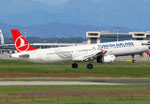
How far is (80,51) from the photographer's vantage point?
274 ft

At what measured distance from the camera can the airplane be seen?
260ft

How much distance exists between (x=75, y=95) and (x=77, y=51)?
115 feet

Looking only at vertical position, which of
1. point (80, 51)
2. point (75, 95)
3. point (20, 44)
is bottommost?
point (75, 95)

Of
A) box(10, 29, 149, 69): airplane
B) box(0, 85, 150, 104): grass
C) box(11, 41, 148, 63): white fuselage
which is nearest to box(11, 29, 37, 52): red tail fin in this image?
box(10, 29, 149, 69): airplane

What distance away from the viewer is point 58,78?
230ft

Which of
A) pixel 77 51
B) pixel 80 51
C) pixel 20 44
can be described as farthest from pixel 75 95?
pixel 80 51

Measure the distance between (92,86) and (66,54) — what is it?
1001 inches

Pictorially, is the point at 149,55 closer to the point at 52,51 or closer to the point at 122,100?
the point at 52,51

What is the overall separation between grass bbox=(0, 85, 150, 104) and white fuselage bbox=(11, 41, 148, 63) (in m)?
24.0

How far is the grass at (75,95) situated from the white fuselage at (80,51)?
24.0 metres

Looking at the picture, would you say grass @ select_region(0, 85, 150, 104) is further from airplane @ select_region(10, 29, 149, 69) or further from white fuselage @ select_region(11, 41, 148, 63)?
white fuselage @ select_region(11, 41, 148, 63)

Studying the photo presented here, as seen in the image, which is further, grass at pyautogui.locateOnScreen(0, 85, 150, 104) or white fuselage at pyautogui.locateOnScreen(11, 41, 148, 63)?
white fuselage at pyautogui.locateOnScreen(11, 41, 148, 63)

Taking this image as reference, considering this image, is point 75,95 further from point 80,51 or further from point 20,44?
point 80,51

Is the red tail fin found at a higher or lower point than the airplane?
higher
